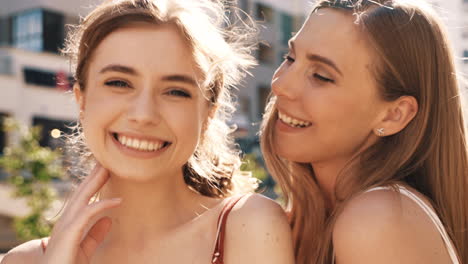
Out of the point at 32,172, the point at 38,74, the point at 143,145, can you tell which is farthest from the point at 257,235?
the point at 38,74

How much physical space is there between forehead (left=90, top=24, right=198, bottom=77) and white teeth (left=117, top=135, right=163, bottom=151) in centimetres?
25

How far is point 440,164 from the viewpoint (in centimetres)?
234

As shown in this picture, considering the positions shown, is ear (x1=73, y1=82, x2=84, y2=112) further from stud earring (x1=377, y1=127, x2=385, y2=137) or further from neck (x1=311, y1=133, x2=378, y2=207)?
stud earring (x1=377, y1=127, x2=385, y2=137)

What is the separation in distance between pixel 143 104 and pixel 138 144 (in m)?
0.15

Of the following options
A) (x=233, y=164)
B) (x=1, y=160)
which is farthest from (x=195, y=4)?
(x=1, y=160)

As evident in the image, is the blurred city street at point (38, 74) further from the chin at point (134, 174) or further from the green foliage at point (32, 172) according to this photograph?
the chin at point (134, 174)

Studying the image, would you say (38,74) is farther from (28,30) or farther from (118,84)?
(118,84)

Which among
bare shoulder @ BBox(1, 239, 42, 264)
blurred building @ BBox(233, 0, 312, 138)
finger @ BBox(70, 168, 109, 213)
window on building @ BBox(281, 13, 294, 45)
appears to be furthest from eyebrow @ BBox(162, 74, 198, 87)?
window on building @ BBox(281, 13, 294, 45)

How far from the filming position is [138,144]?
2264 millimetres

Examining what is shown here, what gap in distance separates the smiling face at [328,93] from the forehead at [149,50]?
1.40ft

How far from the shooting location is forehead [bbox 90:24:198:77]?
2271 millimetres

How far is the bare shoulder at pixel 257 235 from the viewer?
7.20 ft

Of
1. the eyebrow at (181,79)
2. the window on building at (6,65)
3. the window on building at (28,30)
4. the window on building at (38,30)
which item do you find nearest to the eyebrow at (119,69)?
the eyebrow at (181,79)

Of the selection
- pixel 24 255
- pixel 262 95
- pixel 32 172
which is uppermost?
pixel 24 255
